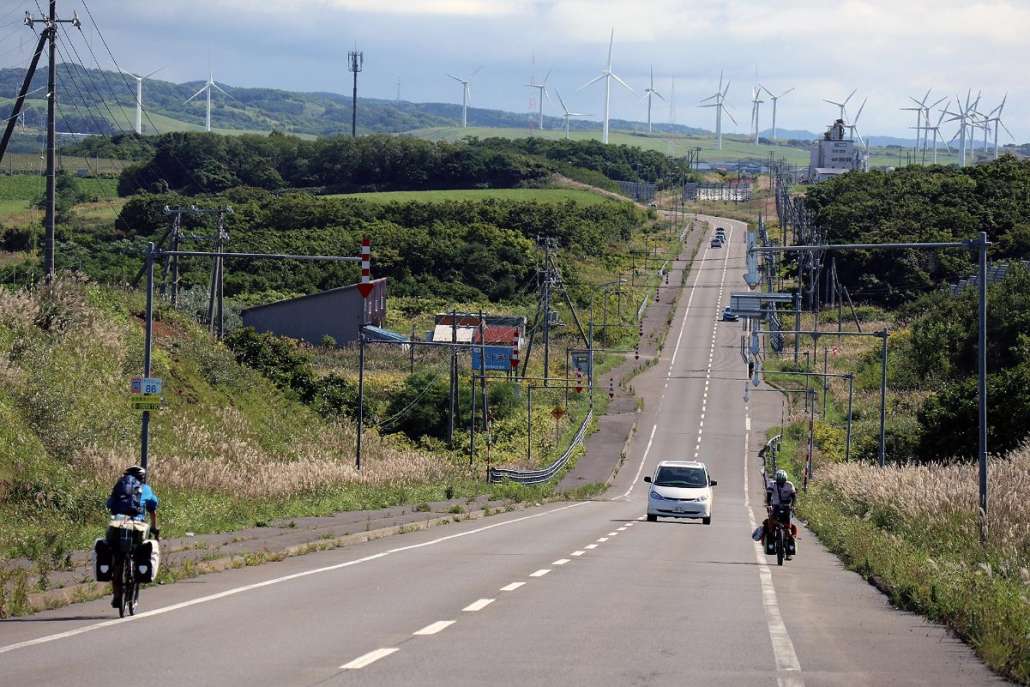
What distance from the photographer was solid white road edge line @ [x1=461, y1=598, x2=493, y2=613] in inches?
543

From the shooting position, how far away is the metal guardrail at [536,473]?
5166 cm

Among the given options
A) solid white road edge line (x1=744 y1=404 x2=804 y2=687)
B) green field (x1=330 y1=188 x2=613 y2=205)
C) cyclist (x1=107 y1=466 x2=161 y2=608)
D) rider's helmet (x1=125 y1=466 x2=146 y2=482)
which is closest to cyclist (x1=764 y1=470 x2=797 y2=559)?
solid white road edge line (x1=744 y1=404 x2=804 y2=687)

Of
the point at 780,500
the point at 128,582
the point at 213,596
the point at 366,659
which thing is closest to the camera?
the point at 366,659

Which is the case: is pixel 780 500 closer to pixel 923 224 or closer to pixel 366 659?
pixel 366 659

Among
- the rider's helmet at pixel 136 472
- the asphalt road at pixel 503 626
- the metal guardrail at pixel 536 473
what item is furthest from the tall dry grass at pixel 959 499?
the metal guardrail at pixel 536 473

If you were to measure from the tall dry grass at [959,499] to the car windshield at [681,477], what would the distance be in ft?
14.2

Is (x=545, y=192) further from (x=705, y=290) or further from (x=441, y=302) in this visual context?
(x=441, y=302)

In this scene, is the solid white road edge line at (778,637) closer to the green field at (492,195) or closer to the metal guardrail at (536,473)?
the metal guardrail at (536,473)

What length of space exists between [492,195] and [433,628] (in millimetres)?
162397

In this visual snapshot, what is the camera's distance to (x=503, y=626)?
12492 millimetres

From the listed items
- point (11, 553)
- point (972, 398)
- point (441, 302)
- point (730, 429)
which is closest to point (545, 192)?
point (441, 302)

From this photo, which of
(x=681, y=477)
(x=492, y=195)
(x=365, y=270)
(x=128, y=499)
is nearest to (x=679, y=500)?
(x=681, y=477)

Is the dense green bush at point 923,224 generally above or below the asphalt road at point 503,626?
above

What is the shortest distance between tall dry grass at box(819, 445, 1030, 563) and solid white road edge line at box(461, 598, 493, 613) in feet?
29.0
